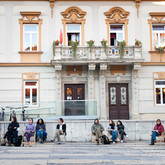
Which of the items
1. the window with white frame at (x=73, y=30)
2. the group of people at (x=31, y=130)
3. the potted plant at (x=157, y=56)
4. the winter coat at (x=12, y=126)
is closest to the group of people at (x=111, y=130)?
the group of people at (x=31, y=130)

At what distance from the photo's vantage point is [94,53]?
70.1ft

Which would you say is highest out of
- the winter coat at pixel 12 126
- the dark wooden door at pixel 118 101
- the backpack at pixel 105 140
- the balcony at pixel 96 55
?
the balcony at pixel 96 55

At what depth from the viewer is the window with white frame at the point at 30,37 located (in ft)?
72.7

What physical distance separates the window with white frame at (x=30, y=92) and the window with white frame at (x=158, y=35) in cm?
847

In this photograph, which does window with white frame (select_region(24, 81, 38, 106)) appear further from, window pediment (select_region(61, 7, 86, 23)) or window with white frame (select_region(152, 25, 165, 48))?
window with white frame (select_region(152, 25, 165, 48))

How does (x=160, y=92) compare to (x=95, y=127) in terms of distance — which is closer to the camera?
(x=95, y=127)

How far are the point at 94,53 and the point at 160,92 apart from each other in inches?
205

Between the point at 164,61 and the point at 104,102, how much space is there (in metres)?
4.93

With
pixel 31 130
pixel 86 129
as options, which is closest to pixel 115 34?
pixel 86 129

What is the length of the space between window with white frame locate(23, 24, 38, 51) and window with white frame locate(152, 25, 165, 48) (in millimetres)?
7952

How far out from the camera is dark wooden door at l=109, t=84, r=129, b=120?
22094 millimetres

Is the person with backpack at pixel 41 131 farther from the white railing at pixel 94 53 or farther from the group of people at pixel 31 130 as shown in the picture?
the white railing at pixel 94 53

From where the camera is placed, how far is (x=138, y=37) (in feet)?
73.5

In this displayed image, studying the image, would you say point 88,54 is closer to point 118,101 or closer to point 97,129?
point 118,101
